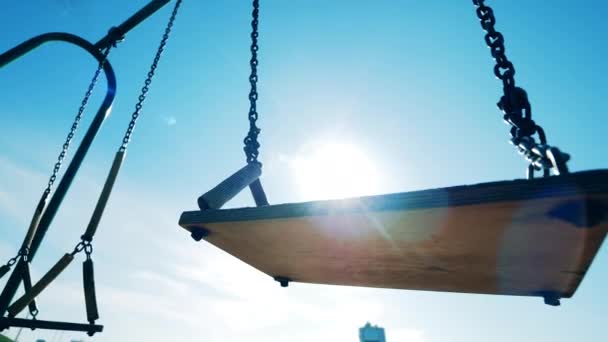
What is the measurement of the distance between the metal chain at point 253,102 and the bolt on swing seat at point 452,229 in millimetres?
167

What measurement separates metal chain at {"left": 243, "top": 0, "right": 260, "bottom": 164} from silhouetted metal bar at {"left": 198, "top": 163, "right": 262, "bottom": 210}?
135 millimetres

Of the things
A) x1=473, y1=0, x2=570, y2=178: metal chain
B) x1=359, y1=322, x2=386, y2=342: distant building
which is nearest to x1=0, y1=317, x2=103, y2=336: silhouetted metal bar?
x1=473, y1=0, x2=570, y2=178: metal chain

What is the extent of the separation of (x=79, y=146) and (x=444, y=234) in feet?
14.2

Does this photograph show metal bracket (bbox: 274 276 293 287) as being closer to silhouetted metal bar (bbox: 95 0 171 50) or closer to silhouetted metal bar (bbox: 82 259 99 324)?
silhouetted metal bar (bbox: 82 259 99 324)

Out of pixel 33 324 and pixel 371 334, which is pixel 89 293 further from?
pixel 371 334

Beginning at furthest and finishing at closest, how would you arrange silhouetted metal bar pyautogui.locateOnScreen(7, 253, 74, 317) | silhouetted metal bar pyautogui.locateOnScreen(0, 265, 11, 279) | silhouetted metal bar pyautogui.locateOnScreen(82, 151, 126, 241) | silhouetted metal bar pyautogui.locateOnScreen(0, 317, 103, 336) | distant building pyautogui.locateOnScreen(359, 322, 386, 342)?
distant building pyautogui.locateOnScreen(359, 322, 386, 342), silhouetted metal bar pyautogui.locateOnScreen(0, 265, 11, 279), silhouetted metal bar pyautogui.locateOnScreen(82, 151, 126, 241), silhouetted metal bar pyautogui.locateOnScreen(7, 253, 74, 317), silhouetted metal bar pyautogui.locateOnScreen(0, 317, 103, 336)

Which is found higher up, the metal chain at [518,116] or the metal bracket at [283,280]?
the metal chain at [518,116]

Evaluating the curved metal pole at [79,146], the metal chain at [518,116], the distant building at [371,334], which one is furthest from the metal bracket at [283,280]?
the distant building at [371,334]

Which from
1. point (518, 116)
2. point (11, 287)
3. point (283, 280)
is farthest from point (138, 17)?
point (518, 116)

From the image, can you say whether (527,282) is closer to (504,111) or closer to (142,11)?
(504,111)

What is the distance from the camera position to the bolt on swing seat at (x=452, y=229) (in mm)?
1110

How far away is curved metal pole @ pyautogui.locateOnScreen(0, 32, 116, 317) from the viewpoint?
3.52m

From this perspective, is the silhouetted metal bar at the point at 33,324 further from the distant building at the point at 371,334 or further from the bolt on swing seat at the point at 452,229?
the distant building at the point at 371,334

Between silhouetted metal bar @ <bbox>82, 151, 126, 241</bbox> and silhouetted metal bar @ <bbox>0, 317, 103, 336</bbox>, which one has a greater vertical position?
silhouetted metal bar @ <bbox>82, 151, 126, 241</bbox>
